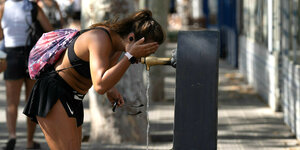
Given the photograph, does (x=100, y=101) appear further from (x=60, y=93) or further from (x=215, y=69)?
(x=215, y=69)

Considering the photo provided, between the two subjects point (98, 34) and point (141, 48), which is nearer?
point (141, 48)

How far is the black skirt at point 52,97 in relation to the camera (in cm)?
433

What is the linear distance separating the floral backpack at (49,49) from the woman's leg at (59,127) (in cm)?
29

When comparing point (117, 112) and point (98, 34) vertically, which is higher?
point (98, 34)

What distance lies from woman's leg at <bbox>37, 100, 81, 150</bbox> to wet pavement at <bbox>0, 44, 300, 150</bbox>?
3261 mm

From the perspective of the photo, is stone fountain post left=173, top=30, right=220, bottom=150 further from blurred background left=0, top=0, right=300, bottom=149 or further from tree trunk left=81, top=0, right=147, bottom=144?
tree trunk left=81, top=0, right=147, bottom=144

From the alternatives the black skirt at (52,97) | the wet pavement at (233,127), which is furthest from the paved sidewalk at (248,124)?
the black skirt at (52,97)

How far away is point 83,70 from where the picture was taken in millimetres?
4312

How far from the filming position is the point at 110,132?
7.88m

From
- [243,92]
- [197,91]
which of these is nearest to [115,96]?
[197,91]

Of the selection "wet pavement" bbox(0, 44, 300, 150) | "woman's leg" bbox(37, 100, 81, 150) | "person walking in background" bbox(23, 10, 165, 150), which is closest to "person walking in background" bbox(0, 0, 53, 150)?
"wet pavement" bbox(0, 44, 300, 150)

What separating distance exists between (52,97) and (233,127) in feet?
16.1

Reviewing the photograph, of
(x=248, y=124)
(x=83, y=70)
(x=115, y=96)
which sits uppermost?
(x=83, y=70)

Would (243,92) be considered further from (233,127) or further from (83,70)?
(83,70)
